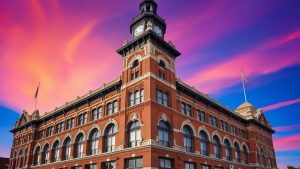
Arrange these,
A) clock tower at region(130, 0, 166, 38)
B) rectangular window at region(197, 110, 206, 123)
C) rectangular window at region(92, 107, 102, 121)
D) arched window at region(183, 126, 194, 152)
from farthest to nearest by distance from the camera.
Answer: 1. rectangular window at region(197, 110, 206, 123)
2. rectangular window at region(92, 107, 102, 121)
3. clock tower at region(130, 0, 166, 38)
4. arched window at region(183, 126, 194, 152)

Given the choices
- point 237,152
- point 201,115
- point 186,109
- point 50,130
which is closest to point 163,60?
point 186,109

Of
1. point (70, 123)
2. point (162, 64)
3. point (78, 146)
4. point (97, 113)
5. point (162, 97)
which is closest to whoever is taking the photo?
point (162, 97)

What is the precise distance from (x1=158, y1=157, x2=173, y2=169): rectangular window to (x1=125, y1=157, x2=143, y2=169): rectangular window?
7.80 ft

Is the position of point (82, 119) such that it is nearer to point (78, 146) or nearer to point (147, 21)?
point (78, 146)

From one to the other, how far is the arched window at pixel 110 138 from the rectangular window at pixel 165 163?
8.19 m

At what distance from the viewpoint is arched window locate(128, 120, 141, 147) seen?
33559 mm

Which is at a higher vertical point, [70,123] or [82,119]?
[82,119]

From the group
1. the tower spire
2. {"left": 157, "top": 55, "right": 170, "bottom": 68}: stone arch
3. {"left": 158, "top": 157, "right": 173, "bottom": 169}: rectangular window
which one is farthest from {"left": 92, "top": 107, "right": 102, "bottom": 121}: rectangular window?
the tower spire

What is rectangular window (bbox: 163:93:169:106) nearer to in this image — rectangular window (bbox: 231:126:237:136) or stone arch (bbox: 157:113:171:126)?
stone arch (bbox: 157:113:171:126)

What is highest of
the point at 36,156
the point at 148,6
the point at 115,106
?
the point at 148,6

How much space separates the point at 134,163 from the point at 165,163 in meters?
3.90

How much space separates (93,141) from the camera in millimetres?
41375

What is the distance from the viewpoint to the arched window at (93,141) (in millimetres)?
40500

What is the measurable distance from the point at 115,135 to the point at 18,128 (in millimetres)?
38188
